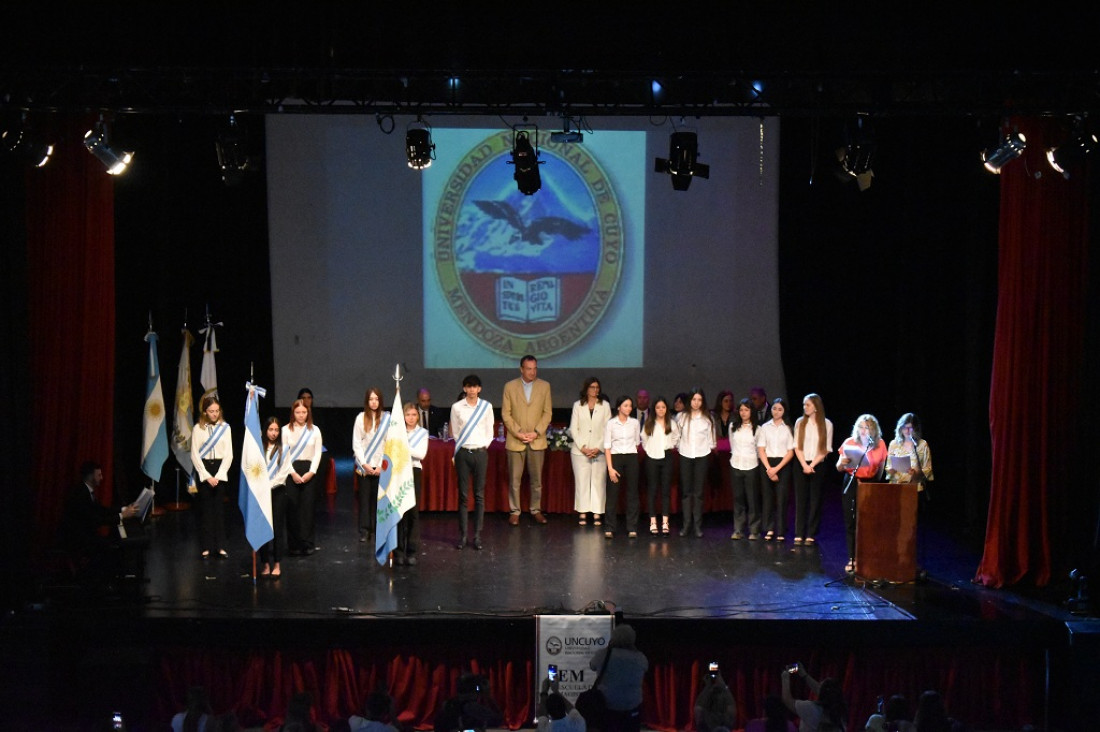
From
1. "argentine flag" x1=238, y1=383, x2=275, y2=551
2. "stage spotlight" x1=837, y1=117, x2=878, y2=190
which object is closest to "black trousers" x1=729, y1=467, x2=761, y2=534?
"stage spotlight" x1=837, y1=117, x2=878, y2=190

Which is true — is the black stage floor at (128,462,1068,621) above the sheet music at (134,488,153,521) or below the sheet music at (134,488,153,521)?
below

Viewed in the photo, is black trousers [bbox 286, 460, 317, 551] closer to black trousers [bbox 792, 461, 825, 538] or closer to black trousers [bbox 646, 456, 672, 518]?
black trousers [bbox 646, 456, 672, 518]

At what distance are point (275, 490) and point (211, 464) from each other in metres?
0.56

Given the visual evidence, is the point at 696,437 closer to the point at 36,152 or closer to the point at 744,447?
the point at 744,447

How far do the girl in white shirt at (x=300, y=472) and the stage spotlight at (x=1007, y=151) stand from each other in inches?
216

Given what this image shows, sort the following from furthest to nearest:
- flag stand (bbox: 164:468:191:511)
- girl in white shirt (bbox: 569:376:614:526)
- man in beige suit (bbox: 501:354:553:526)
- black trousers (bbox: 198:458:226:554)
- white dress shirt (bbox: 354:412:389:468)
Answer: flag stand (bbox: 164:468:191:511)
man in beige suit (bbox: 501:354:553:526)
girl in white shirt (bbox: 569:376:614:526)
white dress shirt (bbox: 354:412:389:468)
black trousers (bbox: 198:458:226:554)

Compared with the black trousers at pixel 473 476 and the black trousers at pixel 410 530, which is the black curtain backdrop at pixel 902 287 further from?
the black trousers at pixel 410 530

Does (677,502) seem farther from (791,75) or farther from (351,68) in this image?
(351,68)

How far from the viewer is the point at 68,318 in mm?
8594

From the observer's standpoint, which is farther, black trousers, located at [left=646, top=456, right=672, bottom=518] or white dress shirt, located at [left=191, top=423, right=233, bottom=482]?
black trousers, located at [left=646, top=456, right=672, bottom=518]

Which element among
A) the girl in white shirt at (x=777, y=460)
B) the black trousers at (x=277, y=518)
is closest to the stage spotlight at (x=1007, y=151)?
the girl in white shirt at (x=777, y=460)

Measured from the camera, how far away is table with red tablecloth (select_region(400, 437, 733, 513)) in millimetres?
10508

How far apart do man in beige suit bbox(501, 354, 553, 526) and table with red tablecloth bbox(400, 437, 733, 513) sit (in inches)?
9.7

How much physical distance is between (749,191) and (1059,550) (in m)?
5.39
